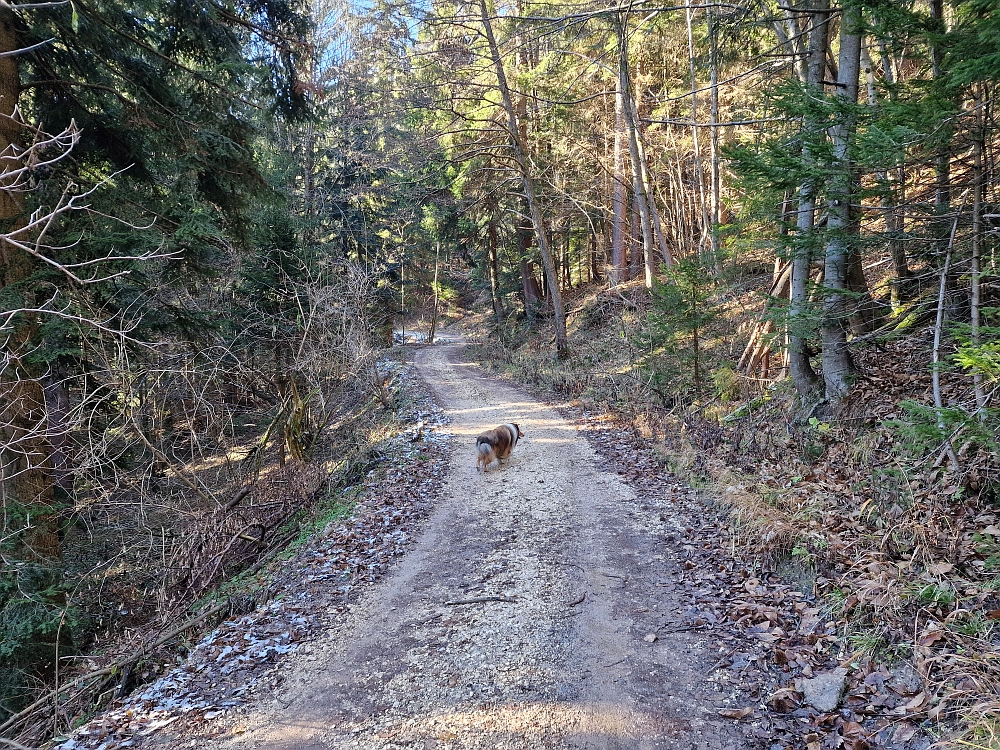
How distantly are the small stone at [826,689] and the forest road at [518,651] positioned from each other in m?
0.60

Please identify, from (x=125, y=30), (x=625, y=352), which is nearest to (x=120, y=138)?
(x=125, y=30)

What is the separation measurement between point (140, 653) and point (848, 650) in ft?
21.5

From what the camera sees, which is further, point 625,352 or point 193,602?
point 625,352

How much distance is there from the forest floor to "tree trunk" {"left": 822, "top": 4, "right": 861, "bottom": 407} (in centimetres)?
243

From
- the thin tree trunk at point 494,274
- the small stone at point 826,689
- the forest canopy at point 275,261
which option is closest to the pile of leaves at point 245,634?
the forest canopy at point 275,261

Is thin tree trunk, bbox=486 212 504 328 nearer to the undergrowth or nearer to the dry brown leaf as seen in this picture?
the undergrowth

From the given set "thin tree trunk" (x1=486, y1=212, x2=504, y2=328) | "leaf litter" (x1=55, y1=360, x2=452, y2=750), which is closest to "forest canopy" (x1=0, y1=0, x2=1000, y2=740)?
"leaf litter" (x1=55, y1=360, x2=452, y2=750)

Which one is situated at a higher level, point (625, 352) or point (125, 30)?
point (125, 30)

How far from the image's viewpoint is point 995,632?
3.46 meters

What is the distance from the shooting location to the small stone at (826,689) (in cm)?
358

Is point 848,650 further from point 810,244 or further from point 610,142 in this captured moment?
point 610,142

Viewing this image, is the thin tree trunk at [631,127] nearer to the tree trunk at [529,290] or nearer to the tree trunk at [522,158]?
the tree trunk at [522,158]

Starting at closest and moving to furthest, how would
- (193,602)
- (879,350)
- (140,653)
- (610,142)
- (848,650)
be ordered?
1. (848,650)
2. (140,653)
3. (193,602)
4. (879,350)
5. (610,142)

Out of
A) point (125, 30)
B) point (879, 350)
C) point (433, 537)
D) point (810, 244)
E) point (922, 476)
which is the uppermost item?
point (125, 30)
